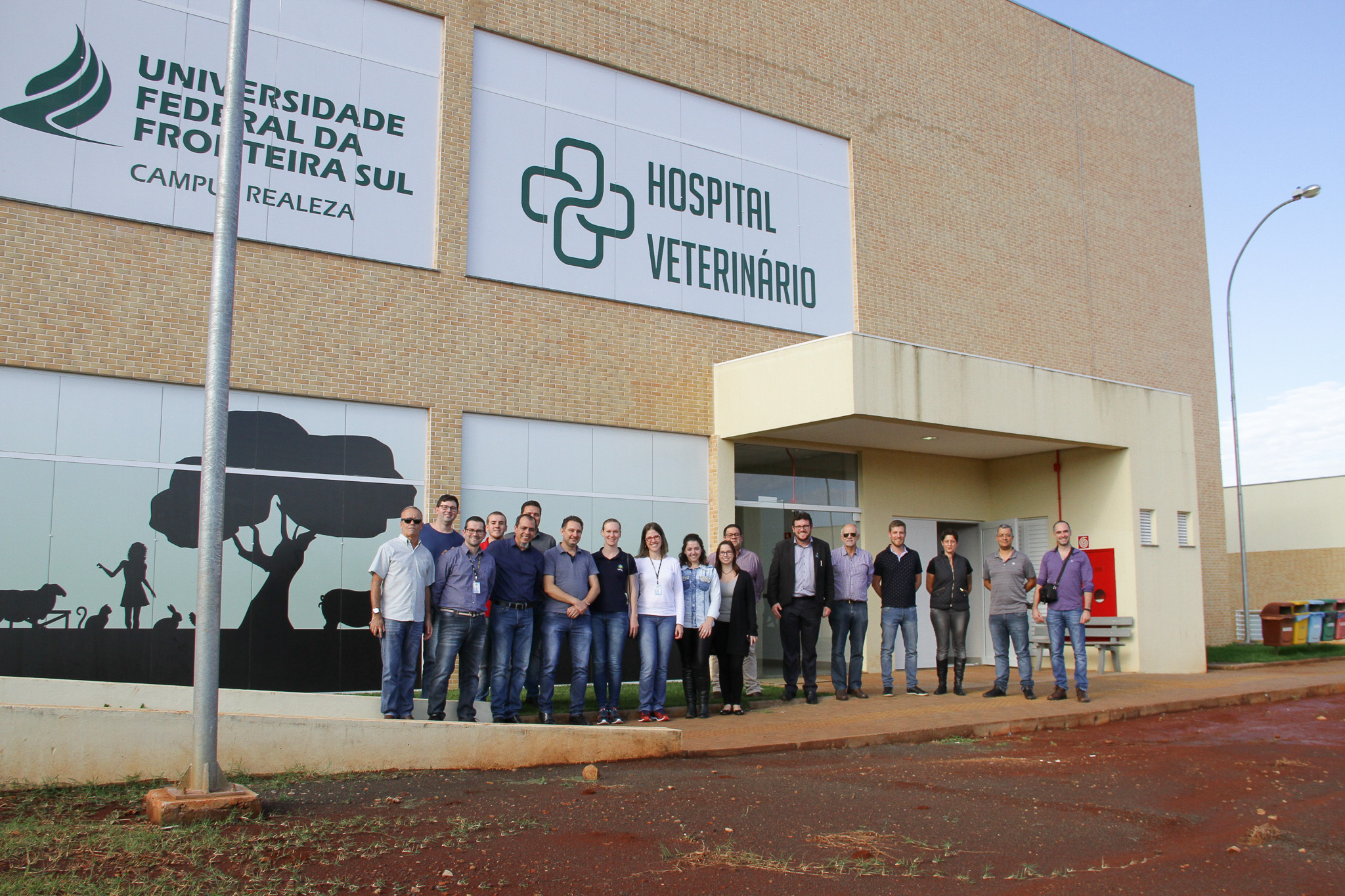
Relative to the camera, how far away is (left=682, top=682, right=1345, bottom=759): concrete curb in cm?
868

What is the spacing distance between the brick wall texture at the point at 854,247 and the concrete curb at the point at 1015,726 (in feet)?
18.5

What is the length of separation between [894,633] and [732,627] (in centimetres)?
246

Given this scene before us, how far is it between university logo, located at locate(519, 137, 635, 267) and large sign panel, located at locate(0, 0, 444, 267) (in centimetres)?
136

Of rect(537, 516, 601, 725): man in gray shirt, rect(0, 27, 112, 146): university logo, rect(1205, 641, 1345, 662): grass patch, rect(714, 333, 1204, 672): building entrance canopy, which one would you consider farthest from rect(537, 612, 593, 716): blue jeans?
rect(1205, 641, 1345, 662): grass patch

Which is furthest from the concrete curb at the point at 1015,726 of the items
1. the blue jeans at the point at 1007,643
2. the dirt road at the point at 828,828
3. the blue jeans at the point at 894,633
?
the blue jeans at the point at 894,633

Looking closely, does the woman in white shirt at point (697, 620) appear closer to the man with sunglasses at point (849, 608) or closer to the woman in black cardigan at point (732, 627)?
the woman in black cardigan at point (732, 627)

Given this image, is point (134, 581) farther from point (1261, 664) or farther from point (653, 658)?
point (1261, 664)

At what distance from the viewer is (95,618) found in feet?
34.4

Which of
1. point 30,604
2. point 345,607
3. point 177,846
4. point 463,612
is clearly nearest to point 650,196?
point 345,607

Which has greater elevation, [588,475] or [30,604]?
[588,475]

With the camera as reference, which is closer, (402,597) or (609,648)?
(402,597)

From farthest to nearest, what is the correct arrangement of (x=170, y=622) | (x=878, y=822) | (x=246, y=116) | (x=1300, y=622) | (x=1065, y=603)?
(x=1300, y=622), (x=246, y=116), (x=1065, y=603), (x=170, y=622), (x=878, y=822)

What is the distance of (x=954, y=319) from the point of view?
18.0 m

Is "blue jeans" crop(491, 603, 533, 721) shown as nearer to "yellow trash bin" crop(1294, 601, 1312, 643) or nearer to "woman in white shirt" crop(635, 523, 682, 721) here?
"woman in white shirt" crop(635, 523, 682, 721)
